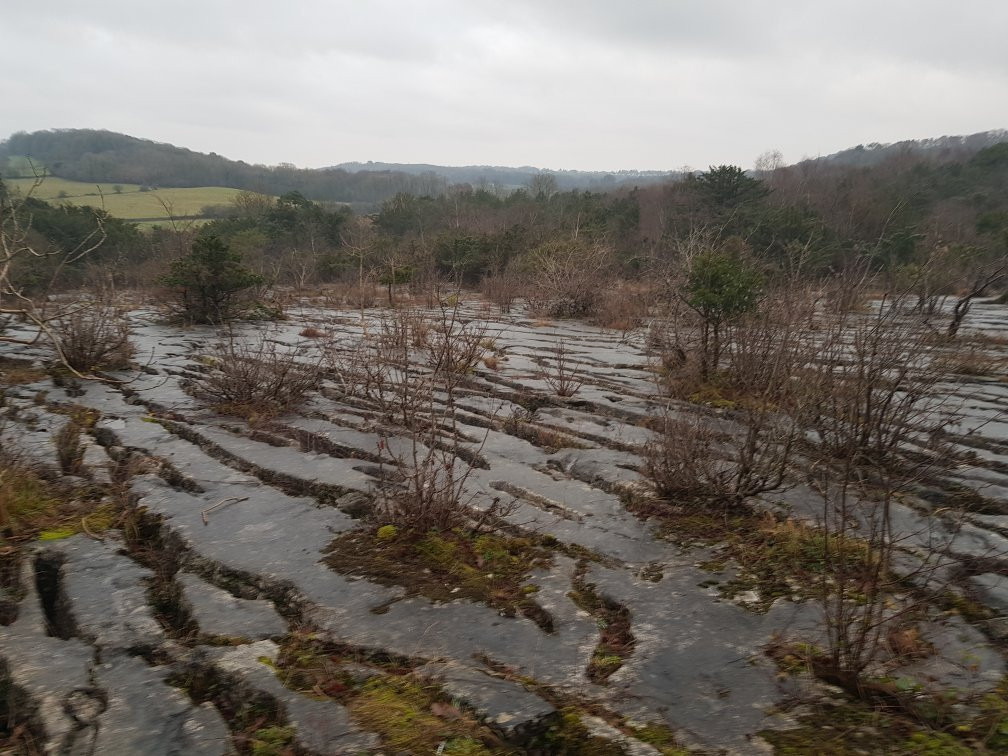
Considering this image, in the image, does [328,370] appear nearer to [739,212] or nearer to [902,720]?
[902,720]

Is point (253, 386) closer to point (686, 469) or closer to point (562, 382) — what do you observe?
point (562, 382)

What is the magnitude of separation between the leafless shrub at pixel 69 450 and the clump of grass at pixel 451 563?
287 cm

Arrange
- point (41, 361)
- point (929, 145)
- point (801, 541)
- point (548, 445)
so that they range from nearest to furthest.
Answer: point (801, 541) < point (548, 445) < point (41, 361) < point (929, 145)

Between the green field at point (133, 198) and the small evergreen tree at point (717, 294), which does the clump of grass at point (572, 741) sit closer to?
the small evergreen tree at point (717, 294)

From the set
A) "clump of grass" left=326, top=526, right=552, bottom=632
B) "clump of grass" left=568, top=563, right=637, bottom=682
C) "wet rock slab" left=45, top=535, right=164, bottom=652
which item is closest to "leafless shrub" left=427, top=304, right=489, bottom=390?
"clump of grass" left=326, top=526, right=552, bottom=632

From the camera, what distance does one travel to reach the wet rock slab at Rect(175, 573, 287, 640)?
3.04m

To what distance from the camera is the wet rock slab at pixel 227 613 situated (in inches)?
120

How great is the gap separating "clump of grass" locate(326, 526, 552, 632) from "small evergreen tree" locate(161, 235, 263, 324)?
11.8 m

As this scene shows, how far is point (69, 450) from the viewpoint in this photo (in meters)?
5.32

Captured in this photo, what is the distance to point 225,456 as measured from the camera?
224 inches

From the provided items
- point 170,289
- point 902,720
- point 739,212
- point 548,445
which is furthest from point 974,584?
point 739,212

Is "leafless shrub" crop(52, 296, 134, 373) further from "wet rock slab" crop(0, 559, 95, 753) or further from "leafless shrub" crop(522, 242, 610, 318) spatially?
"leafless shrub" crop(522, 242, 610, 318)

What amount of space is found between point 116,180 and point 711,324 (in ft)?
181

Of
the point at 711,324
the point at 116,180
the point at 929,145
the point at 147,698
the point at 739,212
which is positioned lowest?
the point at 147,698
